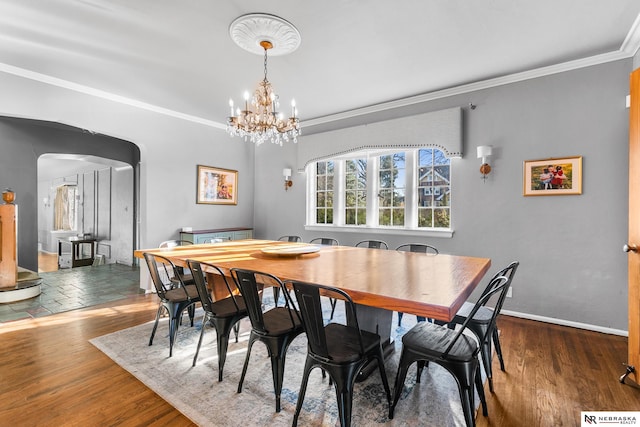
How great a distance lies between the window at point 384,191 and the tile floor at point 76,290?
10.1 feet

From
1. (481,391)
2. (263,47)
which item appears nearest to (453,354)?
(481,391)

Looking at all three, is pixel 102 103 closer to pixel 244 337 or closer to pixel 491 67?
pixel 244 337

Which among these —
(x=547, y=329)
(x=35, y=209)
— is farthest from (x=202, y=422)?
(x=35, y=209)

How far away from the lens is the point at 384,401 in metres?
1.84

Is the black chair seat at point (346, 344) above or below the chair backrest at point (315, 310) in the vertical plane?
below

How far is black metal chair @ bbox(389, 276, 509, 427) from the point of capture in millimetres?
1481

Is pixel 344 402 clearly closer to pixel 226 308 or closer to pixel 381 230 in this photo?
pixel 226 308

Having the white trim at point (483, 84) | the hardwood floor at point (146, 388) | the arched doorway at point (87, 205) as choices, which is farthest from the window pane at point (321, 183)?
the arched doorway at point (87, 205)

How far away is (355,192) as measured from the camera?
189 inches

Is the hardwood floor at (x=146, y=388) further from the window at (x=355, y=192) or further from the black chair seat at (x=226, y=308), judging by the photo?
the window at (x=355, y=192)

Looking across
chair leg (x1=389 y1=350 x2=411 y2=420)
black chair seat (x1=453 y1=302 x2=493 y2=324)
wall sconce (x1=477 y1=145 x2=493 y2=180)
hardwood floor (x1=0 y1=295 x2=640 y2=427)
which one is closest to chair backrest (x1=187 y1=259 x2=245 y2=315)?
hardwood floor (x1=0 y1=295 x2=640 y2=427)

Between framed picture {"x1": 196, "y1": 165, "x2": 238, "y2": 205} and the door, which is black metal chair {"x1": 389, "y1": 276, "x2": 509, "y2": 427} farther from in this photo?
framed picture {"x1": 196, "y1": 165, "x2": 238, "y2": 205}

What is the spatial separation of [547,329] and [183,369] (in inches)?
133

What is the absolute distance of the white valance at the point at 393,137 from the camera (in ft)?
12.2
